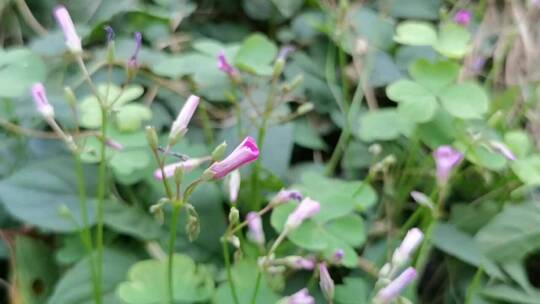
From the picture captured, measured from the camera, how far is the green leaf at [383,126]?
3.56ft

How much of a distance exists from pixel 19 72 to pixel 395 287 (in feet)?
2.05

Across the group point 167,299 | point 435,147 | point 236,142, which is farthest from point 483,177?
point 167,299

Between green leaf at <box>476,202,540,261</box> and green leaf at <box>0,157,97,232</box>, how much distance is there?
566mm

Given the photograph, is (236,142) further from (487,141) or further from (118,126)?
(487,141)

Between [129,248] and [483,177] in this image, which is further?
[483,177]

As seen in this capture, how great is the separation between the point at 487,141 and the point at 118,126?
0.53m

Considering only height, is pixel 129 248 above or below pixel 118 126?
below

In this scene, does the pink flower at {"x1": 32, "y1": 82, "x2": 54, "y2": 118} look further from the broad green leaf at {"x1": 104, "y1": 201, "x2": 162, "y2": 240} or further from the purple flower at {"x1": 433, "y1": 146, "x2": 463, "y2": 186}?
the purple flower at {"x1": 433, "y1": 146, "x2": 463, "y2": 186}

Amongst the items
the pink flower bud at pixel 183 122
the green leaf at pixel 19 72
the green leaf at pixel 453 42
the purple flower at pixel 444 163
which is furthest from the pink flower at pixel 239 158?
the green leaf at pixel 453 42

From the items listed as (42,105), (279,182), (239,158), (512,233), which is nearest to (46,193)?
(42,105)

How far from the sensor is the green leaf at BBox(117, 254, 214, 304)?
818 millimetres

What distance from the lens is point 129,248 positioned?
3.17ft

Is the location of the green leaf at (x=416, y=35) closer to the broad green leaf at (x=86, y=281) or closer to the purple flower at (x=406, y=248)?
the purple flower at (x=406, y=248)

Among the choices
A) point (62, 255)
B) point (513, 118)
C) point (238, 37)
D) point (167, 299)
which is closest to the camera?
point (167, 299)
